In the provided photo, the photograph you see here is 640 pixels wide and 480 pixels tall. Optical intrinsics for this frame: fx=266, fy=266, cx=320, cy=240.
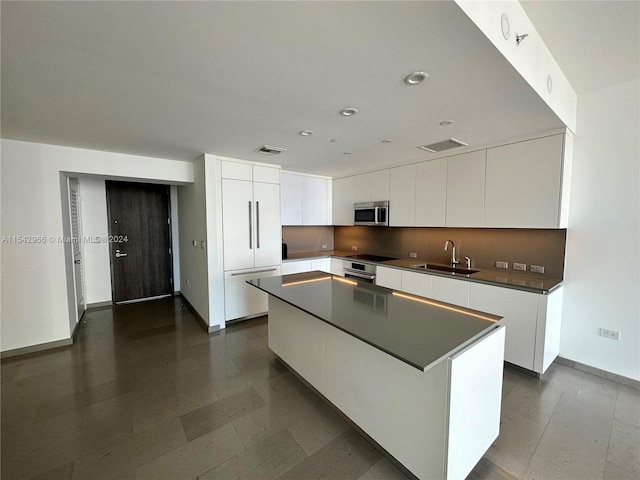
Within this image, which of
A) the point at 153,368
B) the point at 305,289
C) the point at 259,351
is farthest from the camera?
the point at 259,351

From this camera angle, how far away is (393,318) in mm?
1703

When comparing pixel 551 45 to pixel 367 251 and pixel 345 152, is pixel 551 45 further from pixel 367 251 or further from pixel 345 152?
pixel 367 251

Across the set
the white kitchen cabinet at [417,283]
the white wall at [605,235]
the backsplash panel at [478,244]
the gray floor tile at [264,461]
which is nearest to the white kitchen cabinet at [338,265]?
the backsplash panel at [478,244]

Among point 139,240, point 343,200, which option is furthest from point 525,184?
point 139,240

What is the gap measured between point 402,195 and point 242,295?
283 cm

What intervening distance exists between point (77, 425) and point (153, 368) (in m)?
0.78

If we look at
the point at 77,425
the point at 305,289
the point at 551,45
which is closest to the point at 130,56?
the point at 305,289

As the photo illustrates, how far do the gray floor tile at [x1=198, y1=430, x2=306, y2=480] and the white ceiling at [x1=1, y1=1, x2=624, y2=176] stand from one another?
2.41 m

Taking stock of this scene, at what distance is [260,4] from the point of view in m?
1.08

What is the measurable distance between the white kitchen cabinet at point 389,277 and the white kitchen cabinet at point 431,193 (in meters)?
0.76

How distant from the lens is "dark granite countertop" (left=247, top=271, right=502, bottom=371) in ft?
4.27

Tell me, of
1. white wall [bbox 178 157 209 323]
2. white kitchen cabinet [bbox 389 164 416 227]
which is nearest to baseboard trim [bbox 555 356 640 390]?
white kitchen cabinet [bbox 389 164 416 227]

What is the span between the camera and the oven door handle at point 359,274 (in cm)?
410

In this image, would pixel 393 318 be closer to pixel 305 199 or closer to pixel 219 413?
pixel 219 413
